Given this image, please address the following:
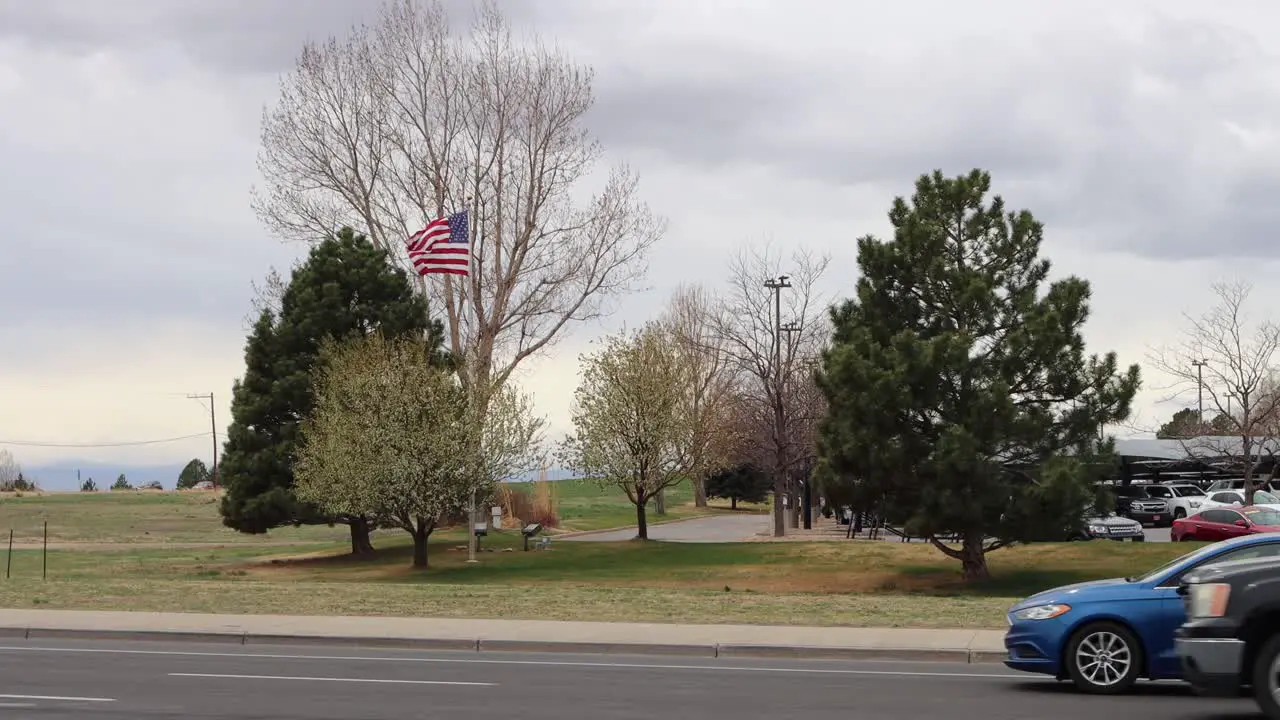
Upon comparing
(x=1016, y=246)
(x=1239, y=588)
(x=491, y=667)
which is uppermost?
(x=1016, y=246)

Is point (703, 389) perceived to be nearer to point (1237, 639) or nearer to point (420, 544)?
point (420, 544)

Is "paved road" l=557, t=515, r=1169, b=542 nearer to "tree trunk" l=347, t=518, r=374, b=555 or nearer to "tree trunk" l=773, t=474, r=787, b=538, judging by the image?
"tree trunk" l=773, t=474, r=787, b=538

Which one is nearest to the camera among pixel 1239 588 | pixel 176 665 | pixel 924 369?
pixel 1239 588

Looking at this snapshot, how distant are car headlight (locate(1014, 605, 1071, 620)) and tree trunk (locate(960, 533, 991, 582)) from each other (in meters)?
20.7

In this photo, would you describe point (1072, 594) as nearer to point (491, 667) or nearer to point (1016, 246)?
point (491, 667)

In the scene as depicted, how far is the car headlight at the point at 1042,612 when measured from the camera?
1380cm

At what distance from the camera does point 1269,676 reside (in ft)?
35.9

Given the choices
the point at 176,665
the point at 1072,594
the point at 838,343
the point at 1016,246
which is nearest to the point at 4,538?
the point at 838,343

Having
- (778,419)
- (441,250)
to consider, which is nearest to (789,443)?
(778,419)

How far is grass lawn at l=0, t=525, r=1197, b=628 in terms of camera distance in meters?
21.9

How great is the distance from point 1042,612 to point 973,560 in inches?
835

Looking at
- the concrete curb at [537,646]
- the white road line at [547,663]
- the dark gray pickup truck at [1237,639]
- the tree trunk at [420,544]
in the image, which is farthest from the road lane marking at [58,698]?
the tree trunk at [420,544]

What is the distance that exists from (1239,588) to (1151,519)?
5330 cm

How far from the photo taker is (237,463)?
154ft
